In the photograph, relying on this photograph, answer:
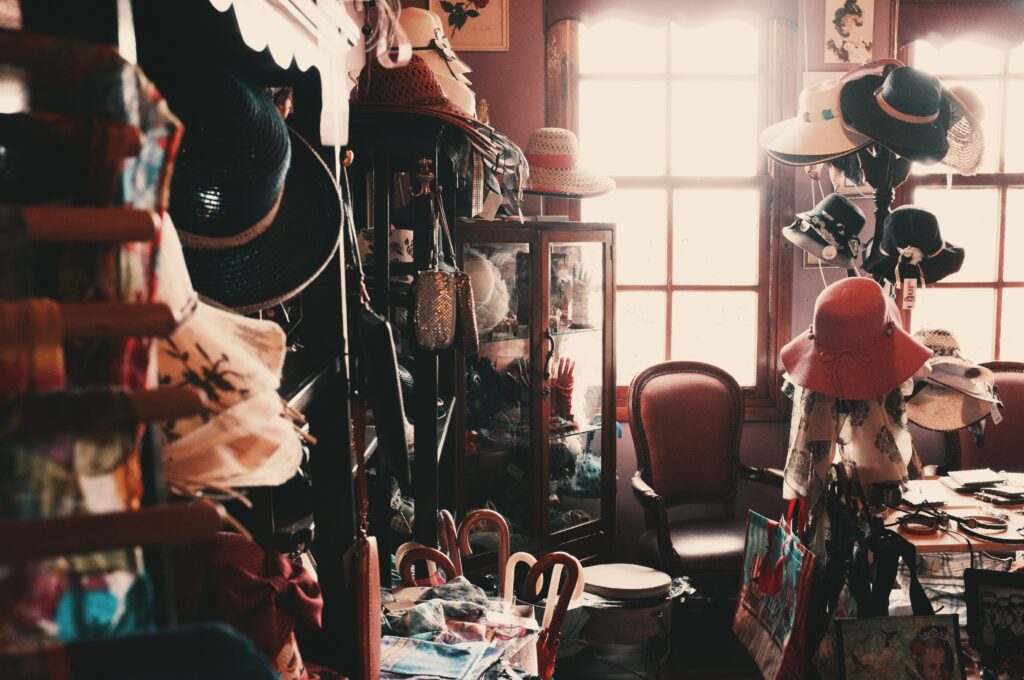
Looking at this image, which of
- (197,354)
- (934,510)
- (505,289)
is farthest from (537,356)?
(197,354)

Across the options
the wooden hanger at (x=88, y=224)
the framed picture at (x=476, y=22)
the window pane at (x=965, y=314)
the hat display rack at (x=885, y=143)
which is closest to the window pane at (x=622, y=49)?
the framed picture at (x=476, y=22)

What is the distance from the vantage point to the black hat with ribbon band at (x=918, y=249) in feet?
9.44

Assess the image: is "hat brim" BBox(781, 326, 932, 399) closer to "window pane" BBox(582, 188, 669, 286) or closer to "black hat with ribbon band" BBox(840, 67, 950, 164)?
"black hat with ribbon band" BBox(840, 67, 950, 164)

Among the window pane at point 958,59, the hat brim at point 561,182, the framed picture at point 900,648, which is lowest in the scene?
the framed picture at point 900,648

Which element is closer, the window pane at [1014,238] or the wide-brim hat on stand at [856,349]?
the wide-brim hat on stand at [856,349]

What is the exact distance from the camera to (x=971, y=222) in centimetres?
401

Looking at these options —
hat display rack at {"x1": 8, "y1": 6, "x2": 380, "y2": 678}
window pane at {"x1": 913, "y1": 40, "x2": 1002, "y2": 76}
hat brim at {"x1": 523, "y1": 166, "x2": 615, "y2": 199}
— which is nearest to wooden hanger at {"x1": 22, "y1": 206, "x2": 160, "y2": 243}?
hat display rack at {"x1": 8, "y1": 6, "x2": 380, "y2": 678}

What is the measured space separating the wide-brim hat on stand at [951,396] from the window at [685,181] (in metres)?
1.14

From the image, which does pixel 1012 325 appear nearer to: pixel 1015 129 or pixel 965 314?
pixel 965 314

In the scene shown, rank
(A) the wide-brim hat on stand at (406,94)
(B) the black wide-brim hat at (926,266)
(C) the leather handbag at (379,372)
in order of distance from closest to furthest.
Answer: (C) the leather handbag at (379,372), (A) the wide-brim hat on stand at (406,94), (B) the black wide-brim hat at (926,266)

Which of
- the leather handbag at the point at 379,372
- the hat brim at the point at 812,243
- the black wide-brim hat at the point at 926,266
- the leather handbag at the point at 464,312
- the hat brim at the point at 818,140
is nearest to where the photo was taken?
the leather handbag at the point at 379,372

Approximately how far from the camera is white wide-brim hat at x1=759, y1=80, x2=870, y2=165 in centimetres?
301

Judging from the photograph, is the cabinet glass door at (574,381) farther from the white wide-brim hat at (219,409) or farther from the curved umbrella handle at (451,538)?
the white wide-brim hat at (219,409)

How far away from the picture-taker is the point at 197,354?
26.1 inches
